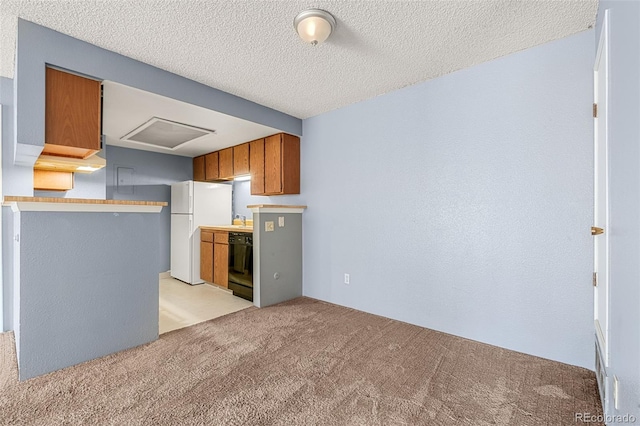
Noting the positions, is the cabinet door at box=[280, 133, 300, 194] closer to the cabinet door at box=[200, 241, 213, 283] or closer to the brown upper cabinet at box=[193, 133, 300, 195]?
the brown upper cabinet at box=[193, 133, 300, 195]

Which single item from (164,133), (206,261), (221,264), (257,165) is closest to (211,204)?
(206,261)

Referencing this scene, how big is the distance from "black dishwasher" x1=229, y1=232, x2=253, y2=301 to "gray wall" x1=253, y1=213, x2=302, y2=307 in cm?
24

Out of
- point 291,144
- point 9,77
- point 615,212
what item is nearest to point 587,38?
point 615,212

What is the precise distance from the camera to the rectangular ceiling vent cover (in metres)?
3.42

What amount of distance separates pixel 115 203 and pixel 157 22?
4.27 ft

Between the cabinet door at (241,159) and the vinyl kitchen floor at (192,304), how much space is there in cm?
176

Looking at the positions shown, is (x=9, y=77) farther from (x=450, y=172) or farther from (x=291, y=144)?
(x=450, y=172)

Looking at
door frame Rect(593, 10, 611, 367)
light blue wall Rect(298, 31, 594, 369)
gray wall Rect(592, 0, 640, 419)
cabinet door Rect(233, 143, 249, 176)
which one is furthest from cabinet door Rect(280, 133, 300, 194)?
gray wall Rect(592, 0, 640, 419)

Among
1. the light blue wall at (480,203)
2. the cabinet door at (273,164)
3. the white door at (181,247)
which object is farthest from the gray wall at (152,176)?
the light blue wall at (480,203)

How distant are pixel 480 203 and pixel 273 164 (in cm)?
248

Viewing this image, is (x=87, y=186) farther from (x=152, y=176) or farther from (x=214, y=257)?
(x=214, y=257)

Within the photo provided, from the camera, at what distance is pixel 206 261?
177 inches

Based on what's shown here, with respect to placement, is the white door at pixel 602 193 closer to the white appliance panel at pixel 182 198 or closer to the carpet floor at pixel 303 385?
the carpet floor at pixel 303 385

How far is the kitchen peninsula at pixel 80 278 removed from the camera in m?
1.91
